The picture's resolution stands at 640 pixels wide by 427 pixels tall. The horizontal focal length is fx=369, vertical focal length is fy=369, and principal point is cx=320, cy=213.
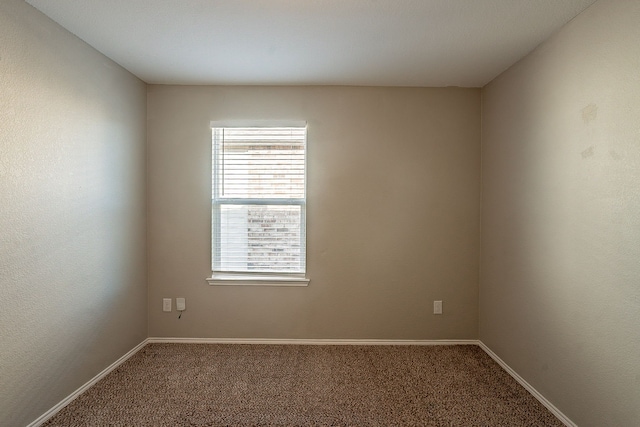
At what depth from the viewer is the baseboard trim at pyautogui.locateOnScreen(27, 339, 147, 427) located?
2.37m

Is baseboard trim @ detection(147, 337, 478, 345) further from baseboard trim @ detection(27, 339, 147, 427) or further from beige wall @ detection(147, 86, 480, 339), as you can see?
baseboard trim @ detection(27, 339, 147, 427)

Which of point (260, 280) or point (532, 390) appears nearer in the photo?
point (532, 390)

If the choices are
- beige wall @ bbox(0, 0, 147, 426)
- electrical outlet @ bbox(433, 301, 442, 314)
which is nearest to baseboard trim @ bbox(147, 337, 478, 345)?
electrical outlet @ bbox(433, 301, 442, 314)

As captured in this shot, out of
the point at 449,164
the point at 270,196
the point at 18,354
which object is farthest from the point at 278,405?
the point at 449,164

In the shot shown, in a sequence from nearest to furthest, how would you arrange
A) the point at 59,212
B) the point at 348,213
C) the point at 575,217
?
the point at 575,217 → the point at 59,212 → the point at 348,213

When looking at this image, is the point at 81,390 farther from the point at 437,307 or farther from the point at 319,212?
the point at 437,307

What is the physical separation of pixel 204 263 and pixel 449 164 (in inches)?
104

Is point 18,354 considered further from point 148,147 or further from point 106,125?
point 148,147

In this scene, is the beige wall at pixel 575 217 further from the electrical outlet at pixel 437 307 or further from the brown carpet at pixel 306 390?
the electrical outlet at pixel 437 307

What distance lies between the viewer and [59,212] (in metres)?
2.48

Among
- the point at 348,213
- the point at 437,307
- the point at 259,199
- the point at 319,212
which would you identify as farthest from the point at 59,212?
the point at 437,307

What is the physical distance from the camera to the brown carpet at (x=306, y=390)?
2.44m

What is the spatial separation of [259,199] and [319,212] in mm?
615

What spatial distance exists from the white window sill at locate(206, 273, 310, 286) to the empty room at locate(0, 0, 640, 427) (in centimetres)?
3
